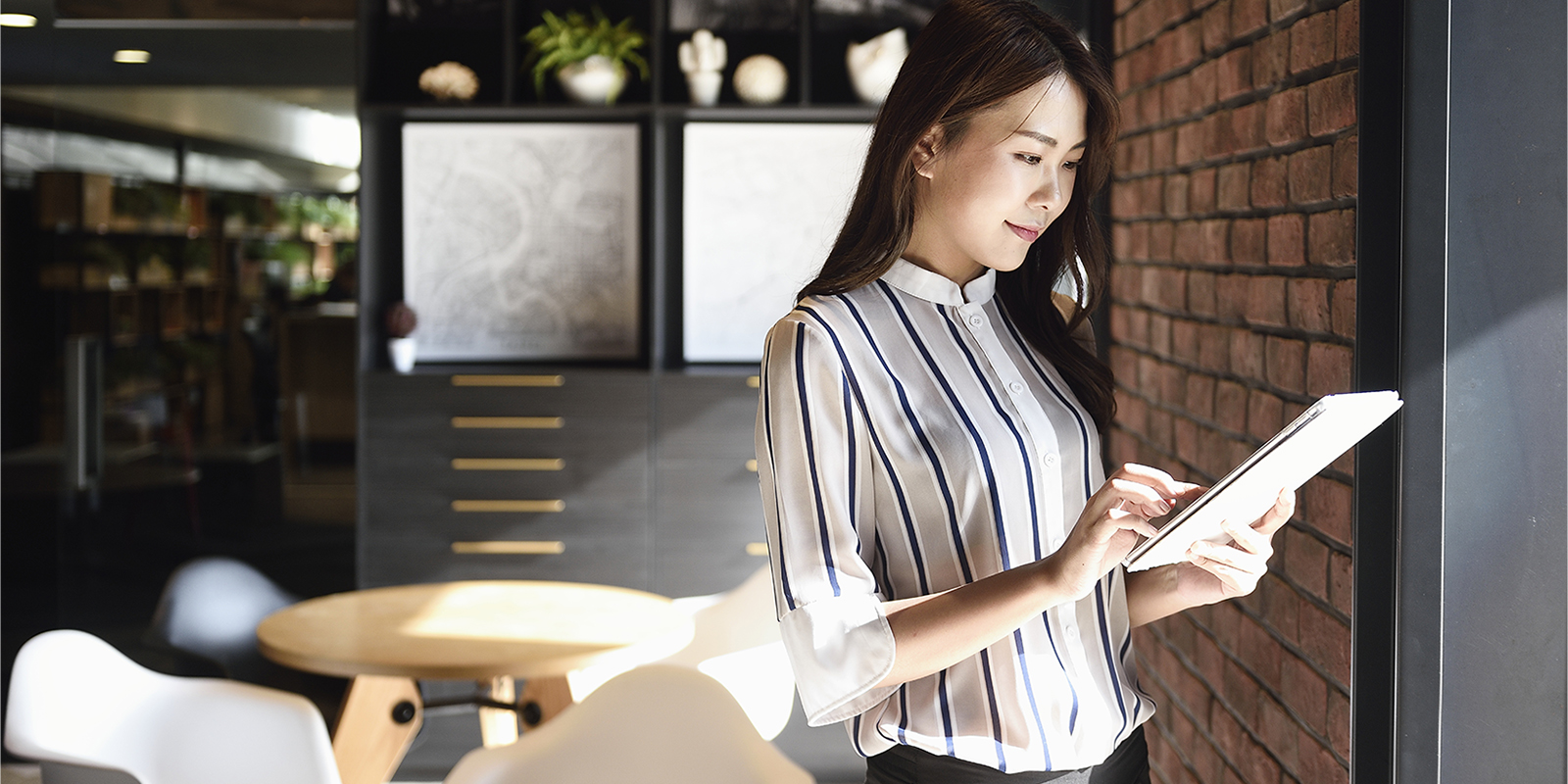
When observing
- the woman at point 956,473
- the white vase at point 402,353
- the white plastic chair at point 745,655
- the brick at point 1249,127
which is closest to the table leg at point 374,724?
the white plastic chair at point 745,655

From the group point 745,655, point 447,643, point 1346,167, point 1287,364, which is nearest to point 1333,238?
point 1346,167

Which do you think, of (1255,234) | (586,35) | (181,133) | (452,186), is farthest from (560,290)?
(1255,234)

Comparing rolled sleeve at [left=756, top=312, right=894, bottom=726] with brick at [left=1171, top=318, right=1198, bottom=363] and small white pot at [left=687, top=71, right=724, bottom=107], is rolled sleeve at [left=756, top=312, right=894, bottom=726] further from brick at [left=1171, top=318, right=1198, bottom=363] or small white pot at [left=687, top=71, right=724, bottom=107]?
small white pot at [left=687, top=71, right=724, bottom=107]

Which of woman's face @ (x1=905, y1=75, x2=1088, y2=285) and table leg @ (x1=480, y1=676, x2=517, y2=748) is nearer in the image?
woman's face @ (x1=905, y1=75, x2=1088, y2=285)

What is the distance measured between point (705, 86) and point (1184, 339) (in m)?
2.05

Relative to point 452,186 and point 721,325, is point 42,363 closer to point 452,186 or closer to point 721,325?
point 452,186

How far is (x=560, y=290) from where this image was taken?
4059 millimetres

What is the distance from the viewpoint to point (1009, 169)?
4.20 feet

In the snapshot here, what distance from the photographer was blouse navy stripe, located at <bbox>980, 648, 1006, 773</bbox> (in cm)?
126

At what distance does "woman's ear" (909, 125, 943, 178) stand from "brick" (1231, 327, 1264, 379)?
28.8 inches

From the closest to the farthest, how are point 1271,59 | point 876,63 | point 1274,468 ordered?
1. point 1274,468
2. point 1271,59
3. point 876,63

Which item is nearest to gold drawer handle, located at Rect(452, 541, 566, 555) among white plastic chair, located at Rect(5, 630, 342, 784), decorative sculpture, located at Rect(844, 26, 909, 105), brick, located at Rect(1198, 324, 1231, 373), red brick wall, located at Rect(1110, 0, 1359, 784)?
white plastic chair, located at Rect(5, 630, 342, 784)

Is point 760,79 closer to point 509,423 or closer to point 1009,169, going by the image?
point 509,423

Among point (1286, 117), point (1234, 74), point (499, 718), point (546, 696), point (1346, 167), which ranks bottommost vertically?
point (499, 718)
